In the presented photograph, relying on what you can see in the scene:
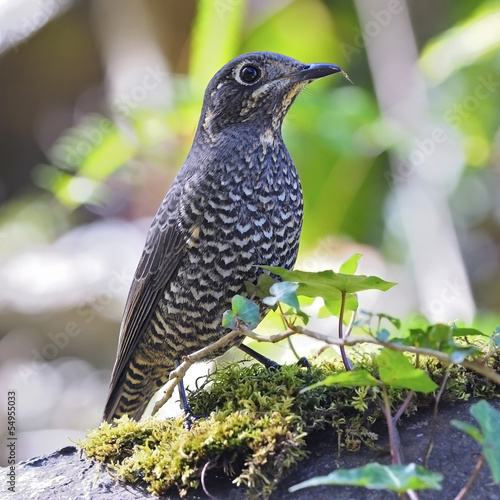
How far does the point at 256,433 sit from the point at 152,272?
50.3 inches

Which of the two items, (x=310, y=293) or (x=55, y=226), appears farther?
(x=55, y=226)

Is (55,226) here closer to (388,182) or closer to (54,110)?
(54,110)

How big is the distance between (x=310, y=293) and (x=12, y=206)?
5774 millimetres

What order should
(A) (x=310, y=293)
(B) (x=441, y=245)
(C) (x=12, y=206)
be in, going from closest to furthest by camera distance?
(A) (x=310, y=293) → (B) (x=441, y=245) → (C) (x=12, y=206)

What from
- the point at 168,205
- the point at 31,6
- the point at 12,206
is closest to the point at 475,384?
the point at 168,205

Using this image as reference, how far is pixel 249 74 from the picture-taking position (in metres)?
3.40

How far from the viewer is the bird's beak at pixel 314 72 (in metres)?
3.28

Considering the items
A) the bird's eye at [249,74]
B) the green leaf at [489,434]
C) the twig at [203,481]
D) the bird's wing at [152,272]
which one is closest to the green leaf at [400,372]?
the green leaf at [489,434]

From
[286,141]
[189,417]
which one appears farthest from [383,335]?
[286,141]

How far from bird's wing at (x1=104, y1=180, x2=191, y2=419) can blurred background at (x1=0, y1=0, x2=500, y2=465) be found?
5.48ft

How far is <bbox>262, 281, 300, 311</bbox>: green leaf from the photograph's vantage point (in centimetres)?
207

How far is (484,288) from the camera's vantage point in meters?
6.79

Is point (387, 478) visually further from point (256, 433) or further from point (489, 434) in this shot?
point (256, 433)

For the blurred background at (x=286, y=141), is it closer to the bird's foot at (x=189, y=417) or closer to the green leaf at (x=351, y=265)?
the green leaf at (x=351, y=265)
